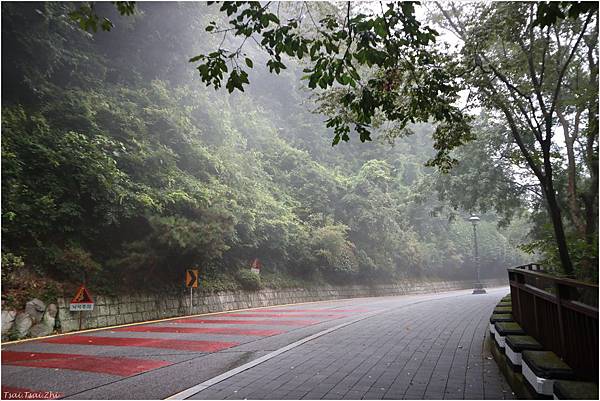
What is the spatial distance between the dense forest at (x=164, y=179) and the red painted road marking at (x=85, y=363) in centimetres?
307

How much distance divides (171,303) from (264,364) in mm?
8766

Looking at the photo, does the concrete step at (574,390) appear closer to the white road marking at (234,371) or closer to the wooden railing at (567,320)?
the wooden railing at (567,320)

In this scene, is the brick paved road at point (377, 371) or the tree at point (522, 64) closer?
the brick paved road at point (377, 371)

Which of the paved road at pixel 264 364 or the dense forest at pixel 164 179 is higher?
the dense forest at pixel 164 179

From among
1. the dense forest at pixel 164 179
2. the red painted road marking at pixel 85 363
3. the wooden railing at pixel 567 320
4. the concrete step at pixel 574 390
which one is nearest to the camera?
the concrete step at pixel 574 390

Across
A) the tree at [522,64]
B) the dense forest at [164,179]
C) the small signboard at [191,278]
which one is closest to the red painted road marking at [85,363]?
the dense forest at [164,179]

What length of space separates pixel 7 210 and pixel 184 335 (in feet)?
17.0

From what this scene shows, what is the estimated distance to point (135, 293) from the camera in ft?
42.7

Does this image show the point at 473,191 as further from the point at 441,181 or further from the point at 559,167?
the point at 559,167

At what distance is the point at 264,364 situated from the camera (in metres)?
6.36

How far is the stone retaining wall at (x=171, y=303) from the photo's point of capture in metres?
11.1

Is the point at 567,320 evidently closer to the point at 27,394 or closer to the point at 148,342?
the point at 27,394

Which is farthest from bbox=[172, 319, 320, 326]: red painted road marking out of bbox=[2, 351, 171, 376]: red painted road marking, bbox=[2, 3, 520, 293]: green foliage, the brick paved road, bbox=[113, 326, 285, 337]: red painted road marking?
bbox=[2, 351, 171, 376]: red painted road marking

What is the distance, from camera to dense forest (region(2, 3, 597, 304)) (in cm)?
1116
